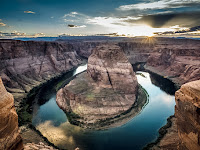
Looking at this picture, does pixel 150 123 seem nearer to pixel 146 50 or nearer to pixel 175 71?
pixel 175 71

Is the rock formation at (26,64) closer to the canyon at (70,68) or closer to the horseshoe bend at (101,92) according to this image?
the canyon at (70,68)

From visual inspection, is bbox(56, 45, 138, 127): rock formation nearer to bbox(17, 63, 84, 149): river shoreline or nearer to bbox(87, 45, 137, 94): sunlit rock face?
bbox(87, 45, 137, 94): sunlit rock face

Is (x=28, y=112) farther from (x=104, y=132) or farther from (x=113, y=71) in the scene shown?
(x=113, y=71)

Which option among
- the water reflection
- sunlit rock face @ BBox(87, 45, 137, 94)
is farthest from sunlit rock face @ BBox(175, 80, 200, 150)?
sunlit rock face @ BBox(87, 45, 137, 94)

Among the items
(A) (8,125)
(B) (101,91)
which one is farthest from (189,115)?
(B) (101,91)

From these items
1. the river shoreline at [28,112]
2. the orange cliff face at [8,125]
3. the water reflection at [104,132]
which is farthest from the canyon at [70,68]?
the water reflection at [104,132]

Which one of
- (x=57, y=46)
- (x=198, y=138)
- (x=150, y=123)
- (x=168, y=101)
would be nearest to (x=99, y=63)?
(x=150, y=123)
